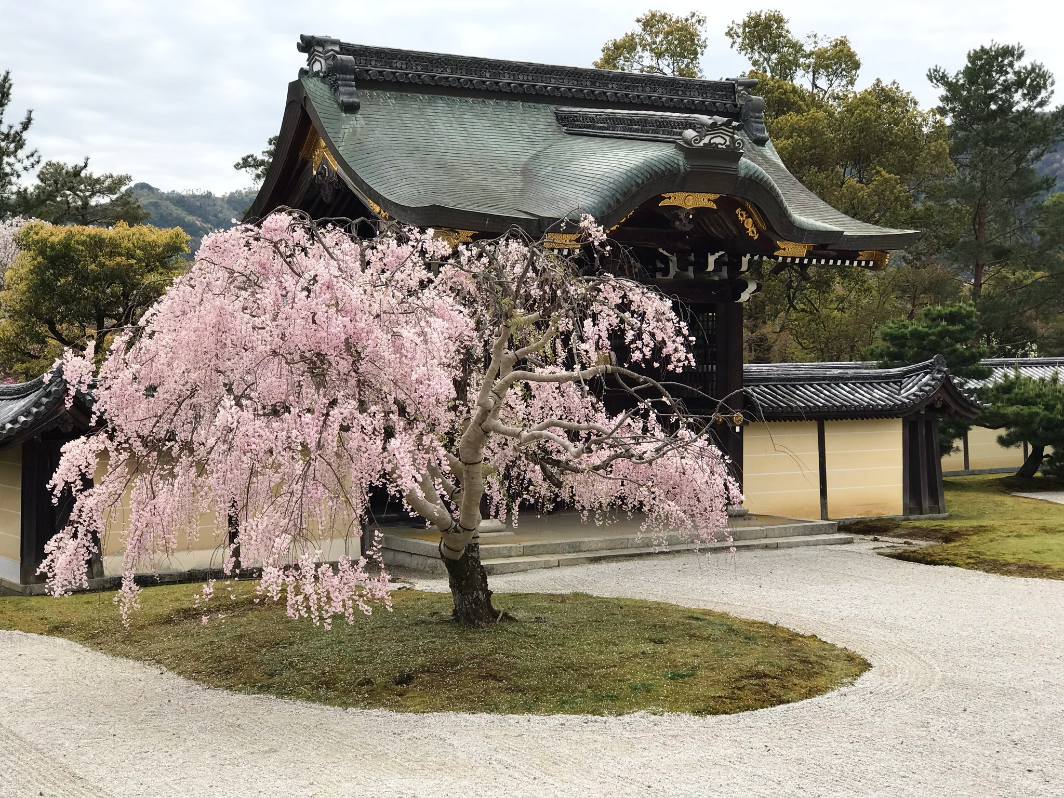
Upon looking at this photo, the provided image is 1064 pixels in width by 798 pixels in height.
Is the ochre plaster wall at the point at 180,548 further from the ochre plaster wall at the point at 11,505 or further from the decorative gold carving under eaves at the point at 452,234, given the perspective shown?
the decorative gold carving under eaves at the point at 452,234

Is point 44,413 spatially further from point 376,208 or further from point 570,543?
point 570,543

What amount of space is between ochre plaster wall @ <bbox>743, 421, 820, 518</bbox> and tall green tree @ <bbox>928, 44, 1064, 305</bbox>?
81.4ft

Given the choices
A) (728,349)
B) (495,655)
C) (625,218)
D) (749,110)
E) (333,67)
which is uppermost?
(749,110)

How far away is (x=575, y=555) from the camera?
14.2 m

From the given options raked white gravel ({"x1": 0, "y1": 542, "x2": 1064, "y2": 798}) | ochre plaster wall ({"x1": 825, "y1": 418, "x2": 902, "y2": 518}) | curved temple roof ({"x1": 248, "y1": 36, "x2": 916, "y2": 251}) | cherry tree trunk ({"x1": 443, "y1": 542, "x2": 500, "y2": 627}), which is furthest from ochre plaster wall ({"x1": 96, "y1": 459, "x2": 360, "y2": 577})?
ochre plaster wall ({"x1": 825, "y1": 418, "x2": 902, "y2": 518})

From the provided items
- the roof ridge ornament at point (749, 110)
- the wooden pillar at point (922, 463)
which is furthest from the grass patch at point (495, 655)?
the roof ridge ornament at point (749, 110)

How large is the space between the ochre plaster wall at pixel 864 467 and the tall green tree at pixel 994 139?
23569mm

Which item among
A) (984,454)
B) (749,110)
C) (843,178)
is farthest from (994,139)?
(749,110)

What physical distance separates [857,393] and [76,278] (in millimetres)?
15483

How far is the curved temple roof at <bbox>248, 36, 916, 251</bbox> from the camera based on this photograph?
14.6m

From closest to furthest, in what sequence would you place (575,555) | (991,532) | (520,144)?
(575,555) < (991,532) < (520,144)

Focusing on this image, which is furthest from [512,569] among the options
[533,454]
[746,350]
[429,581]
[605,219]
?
[746,350]

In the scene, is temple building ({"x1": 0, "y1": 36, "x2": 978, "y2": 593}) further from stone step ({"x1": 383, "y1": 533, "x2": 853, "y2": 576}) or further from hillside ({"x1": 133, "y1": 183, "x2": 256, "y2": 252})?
hillside ({"x1": 133, "y1": 183, "x2": 256, "y2": 252})

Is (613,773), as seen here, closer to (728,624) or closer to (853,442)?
(728,624)
